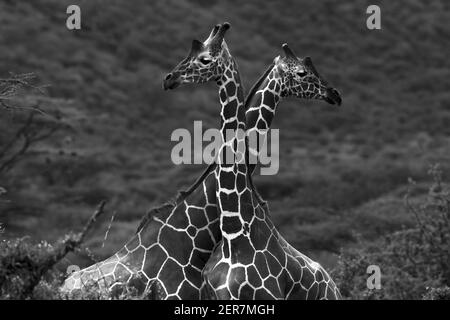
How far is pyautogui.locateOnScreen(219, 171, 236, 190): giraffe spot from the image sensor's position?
30.7ft

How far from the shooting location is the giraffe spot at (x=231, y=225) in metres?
9.18

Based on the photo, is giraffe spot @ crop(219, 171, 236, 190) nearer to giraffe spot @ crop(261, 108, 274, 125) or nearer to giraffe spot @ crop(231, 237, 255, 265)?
giraffe spot @ crop(231, 237, 255, 265)

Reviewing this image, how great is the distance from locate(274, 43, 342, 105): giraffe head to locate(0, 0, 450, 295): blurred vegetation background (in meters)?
10.3

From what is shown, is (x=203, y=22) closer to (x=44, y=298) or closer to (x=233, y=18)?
(x=233, y=18)

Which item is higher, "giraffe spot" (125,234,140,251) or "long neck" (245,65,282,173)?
"long neck" (245,65,282,173)

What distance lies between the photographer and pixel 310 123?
120 ft

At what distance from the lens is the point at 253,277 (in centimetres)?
896

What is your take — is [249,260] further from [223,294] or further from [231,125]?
[231,125]

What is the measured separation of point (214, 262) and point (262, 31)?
109 ft

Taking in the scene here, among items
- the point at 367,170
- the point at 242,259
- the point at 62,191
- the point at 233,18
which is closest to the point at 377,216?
the point at 367,170

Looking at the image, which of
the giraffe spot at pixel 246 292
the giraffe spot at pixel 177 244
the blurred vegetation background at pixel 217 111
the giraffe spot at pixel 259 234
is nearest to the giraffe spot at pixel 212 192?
the giraffe spot at pixel 177 244
